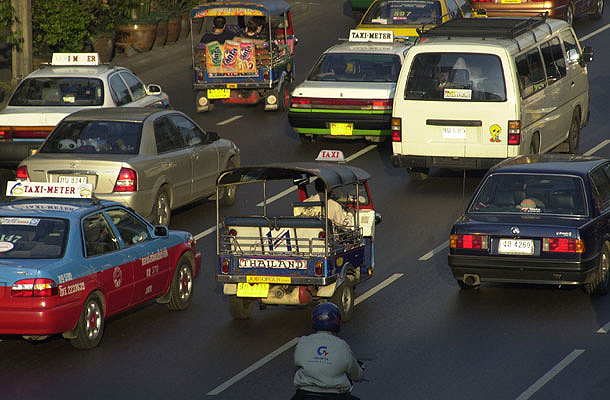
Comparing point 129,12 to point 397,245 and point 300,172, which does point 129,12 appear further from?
point 300,172

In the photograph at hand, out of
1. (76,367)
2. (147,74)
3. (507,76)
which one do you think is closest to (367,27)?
(147,74)

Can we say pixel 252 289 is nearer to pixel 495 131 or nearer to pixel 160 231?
A: pixel 160 231

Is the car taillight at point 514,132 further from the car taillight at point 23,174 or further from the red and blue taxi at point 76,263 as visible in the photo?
the car taillight at point 23,174

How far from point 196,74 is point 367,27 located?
431cm

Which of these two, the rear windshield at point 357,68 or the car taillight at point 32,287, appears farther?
the rear windshield at point 357,68

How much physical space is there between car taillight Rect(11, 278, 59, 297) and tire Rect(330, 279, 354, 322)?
3.04 metres

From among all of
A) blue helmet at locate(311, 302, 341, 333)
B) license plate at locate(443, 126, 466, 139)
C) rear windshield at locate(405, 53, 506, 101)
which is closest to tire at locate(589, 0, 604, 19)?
rear windshield at locate(405, 53, 506, 101)

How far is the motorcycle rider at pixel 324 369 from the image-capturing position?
30.0 ft

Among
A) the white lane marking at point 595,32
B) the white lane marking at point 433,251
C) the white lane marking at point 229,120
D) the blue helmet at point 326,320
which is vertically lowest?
the white lane marking at point 229,120

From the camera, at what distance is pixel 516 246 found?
14.8 meters

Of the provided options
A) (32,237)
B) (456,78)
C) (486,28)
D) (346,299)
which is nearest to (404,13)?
(486,28)

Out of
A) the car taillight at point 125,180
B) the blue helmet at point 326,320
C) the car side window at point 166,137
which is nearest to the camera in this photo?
the blue helmet at point 326,320

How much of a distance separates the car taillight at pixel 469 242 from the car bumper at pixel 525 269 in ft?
0.34

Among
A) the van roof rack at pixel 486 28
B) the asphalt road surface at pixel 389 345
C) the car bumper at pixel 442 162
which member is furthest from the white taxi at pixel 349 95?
the asphalt road surface at pixel 389 345
